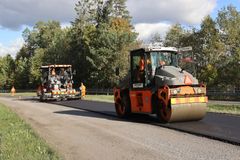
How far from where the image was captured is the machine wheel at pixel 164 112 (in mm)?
15295

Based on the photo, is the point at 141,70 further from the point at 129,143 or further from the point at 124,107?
the point at 129,143

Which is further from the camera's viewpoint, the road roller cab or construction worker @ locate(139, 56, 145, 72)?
construction worker @ locate(139, 56, 145, 72)

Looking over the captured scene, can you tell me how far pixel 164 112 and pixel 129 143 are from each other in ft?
14.3

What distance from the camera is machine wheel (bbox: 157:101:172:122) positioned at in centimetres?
1529

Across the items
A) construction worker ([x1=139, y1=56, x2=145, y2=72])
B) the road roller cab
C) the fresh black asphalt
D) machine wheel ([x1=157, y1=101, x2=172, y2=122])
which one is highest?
construction worker ([x1=139, y1=56, x2=145, y2=72])

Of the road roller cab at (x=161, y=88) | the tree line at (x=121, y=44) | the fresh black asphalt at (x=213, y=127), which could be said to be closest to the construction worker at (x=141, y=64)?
the road roller cab at (x=161, y=88)

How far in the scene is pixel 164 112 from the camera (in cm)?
1569

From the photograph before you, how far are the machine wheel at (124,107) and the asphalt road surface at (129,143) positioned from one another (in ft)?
6.44

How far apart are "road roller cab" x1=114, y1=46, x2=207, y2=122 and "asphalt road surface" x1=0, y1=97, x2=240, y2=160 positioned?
3.08 ft

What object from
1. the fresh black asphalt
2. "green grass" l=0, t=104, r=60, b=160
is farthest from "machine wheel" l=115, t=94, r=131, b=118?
"green grass" l=0, t=104, r=60, b=160

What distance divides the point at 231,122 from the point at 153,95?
305 cm

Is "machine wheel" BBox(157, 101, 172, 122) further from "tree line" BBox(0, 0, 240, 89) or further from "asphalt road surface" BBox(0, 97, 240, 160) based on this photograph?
"tree line" BBox(0, 0, 240, 89)

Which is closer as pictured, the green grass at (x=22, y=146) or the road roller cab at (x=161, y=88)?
the green grass at (x=22, y=146)

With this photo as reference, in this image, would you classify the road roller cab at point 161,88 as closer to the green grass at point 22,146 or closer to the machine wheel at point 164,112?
the machine wheel at point 164,112
